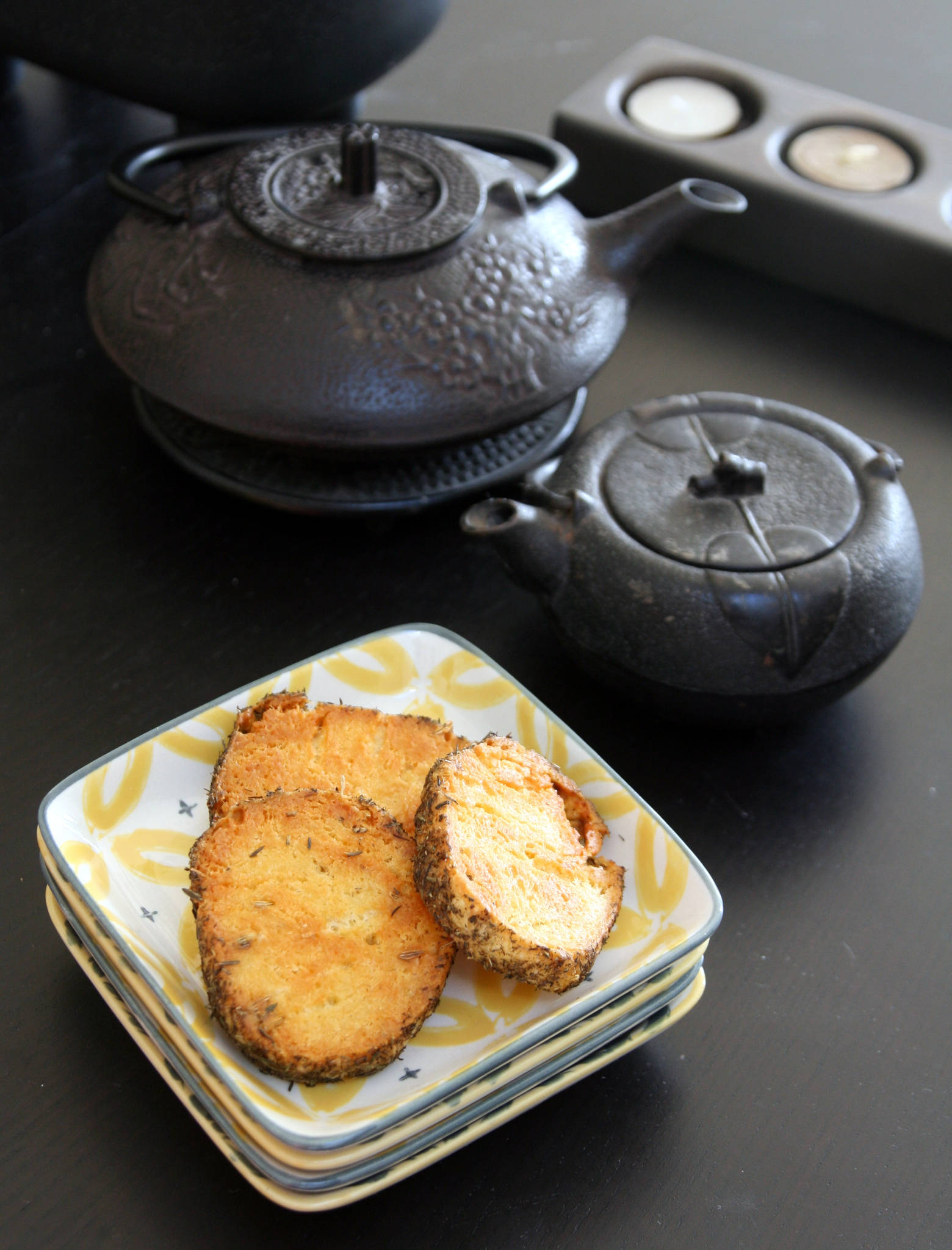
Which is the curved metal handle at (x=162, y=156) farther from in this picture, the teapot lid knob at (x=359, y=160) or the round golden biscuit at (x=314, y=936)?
the round golden biscuit at (x=314, y=936)

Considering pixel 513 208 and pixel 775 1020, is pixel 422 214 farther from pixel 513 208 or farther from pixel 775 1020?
pixel 775 1020

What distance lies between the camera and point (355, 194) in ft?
3.13

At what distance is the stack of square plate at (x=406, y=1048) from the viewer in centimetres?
57

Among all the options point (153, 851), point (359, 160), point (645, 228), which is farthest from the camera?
point (645, 228)

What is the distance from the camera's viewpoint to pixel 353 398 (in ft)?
2.90

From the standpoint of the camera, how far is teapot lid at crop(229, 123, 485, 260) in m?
0.91

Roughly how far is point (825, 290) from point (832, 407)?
7.7 inches

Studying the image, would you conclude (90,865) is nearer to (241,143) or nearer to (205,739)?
(205,739)

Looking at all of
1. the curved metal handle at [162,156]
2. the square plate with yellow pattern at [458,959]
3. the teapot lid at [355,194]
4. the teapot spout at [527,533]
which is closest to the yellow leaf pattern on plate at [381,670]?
the square plate with yellow pattern at [458,959]

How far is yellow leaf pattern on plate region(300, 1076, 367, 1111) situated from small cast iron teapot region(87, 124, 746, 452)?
48 centimetres

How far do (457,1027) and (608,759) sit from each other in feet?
1.00

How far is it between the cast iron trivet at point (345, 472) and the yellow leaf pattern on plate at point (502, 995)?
44 cm

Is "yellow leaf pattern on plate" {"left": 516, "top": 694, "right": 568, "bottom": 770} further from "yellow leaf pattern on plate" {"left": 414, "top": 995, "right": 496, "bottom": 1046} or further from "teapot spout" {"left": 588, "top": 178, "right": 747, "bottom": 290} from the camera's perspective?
"teapot spout" {"left": 588, "top": 178, "right": 747, "bottom": 290}

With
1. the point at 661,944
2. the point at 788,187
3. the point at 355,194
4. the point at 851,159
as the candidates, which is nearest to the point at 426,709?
the point at 661,944
